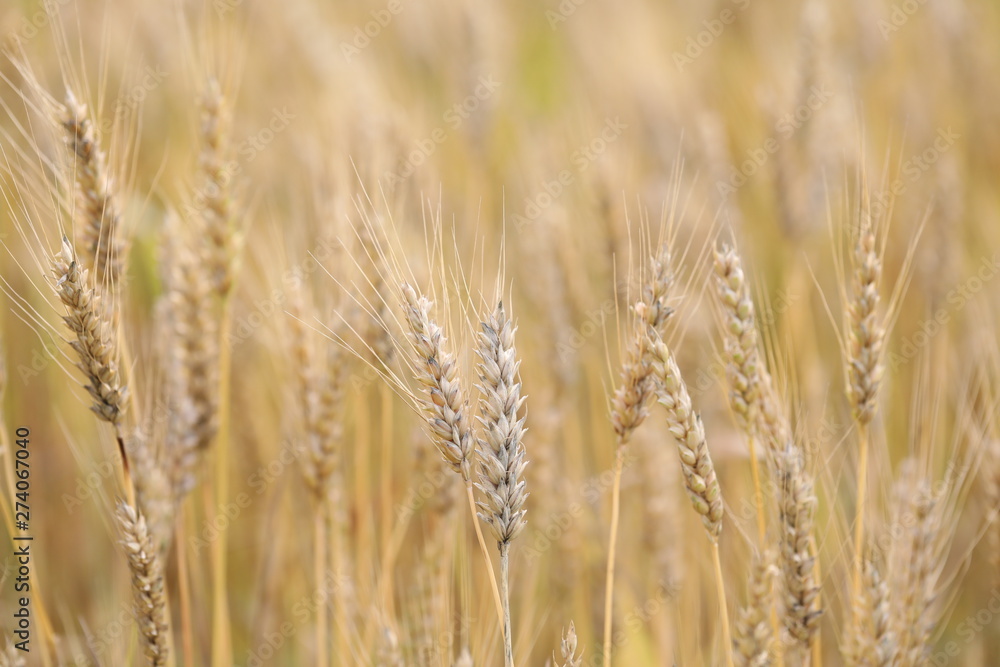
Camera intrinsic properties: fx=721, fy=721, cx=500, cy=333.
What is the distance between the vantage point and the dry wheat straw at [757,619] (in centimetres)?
130

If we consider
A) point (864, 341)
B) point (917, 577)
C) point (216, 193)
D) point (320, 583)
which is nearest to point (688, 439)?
point (864, 341)

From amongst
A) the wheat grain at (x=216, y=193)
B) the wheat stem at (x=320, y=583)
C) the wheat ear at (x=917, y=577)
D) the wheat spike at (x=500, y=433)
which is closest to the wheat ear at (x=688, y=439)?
the wheat spike at (x=500, y=433)

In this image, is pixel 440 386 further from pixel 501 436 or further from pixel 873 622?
pixel 873 622

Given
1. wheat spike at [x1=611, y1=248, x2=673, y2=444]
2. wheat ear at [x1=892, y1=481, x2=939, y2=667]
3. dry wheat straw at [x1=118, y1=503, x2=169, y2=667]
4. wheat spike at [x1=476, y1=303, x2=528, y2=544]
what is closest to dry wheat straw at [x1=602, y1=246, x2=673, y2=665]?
wheat spike at [x1=611, y1=248, x2=673, y2=444]

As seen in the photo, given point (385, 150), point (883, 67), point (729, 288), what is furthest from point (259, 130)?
point (883, 67)

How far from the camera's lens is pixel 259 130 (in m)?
3.49

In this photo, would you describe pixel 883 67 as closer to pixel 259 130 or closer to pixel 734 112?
pixel 734 112

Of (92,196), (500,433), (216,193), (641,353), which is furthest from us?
(216,193)

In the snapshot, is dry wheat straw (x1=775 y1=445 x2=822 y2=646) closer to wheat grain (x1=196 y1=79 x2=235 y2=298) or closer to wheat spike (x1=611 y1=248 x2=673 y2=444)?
wheat spike (x1=611 y1=248 x2=673 y2=444)

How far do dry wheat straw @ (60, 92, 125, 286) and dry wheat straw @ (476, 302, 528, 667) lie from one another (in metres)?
0.73

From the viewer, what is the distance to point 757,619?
51.1 inches

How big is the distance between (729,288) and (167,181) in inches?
114

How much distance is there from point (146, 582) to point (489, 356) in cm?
74

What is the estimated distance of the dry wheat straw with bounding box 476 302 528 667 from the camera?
1.15 meters
